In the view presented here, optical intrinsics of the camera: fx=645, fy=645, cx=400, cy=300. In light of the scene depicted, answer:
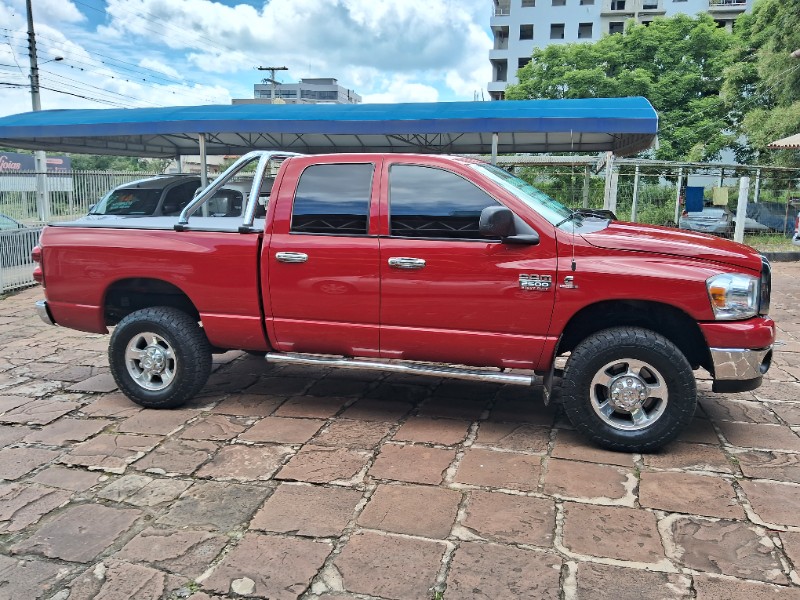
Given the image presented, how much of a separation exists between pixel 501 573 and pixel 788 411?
10.7ft

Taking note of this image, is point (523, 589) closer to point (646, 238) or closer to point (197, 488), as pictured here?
point (197, 488)

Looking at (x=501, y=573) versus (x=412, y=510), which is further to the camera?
(x=412, y=510)

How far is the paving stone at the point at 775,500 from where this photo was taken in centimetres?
331

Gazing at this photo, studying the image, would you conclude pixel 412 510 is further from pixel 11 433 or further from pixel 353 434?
pixel 11 433

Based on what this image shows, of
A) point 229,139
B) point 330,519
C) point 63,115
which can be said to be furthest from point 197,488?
point 63,115

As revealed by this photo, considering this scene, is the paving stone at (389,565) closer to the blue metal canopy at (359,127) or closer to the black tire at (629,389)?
the black tire at (629,389)

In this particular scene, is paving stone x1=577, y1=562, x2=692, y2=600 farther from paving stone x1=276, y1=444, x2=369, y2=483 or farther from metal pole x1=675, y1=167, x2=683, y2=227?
metal pole x1=675, y1=167, x2=683, y2=227

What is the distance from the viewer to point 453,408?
4953 millimetres

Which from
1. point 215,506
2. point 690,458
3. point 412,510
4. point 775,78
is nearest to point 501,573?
point 412,510

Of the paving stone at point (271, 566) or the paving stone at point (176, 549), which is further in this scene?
the paving stone at point (176, 549)

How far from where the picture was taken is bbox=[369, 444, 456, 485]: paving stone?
3.80m

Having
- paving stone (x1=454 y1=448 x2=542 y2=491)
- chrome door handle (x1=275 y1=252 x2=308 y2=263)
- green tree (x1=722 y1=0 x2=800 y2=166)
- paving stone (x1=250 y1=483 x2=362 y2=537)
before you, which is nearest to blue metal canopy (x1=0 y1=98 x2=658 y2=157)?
chrome door handle (x1=275 y1=252 x2=308 y2=263)

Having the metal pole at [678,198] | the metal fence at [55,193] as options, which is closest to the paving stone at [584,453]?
the metal fence at [55,193]

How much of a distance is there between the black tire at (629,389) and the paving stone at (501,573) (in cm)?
130
